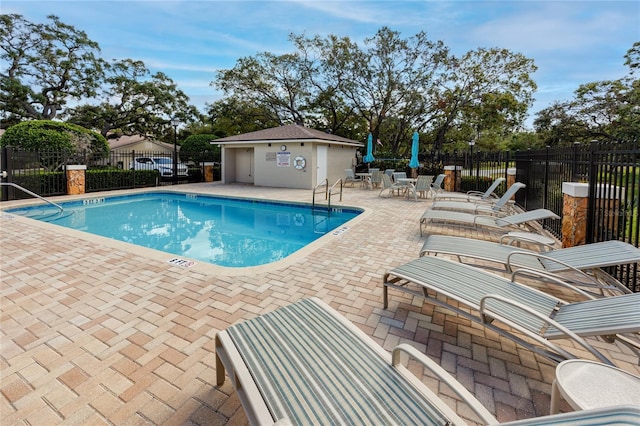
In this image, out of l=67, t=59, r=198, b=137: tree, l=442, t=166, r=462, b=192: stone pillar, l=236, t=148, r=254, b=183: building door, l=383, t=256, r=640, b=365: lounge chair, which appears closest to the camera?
l=383, t=256, r=640, b=365: lounge chair

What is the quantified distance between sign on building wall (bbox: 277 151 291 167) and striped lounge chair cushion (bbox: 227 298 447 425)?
14.3m

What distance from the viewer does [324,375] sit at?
1.63 meters

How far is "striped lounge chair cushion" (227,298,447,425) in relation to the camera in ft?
4.57

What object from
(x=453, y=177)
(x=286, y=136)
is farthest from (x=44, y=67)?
(x=453, y=177)

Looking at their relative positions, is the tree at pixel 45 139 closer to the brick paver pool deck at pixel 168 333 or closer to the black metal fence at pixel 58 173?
the black metal fence at pixel 58 173

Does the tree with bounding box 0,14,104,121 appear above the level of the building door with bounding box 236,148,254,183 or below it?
above

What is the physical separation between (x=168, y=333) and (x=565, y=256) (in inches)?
164

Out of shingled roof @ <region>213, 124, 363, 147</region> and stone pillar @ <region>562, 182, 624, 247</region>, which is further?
shingled roof @ <region>213, 124, 363, 147</region>

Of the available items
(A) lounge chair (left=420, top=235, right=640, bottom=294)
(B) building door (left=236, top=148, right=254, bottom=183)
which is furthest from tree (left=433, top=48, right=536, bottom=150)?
(A) lounge chair (left=420, top=235, right=640, bottom=294)

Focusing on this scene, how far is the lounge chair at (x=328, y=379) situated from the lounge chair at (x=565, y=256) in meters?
2.36

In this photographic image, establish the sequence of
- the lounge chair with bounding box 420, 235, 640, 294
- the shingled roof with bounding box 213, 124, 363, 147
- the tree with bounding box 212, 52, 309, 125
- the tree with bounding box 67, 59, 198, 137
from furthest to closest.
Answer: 1. the tree with bounding box 67, 59, 198, 137
2. the tree with bounding box 212, 52, 309, 125
3. the shingled roof with bounding box 213, 124, 363, 147
4. the lounge chair with bounding box 420, 235, 640, 294

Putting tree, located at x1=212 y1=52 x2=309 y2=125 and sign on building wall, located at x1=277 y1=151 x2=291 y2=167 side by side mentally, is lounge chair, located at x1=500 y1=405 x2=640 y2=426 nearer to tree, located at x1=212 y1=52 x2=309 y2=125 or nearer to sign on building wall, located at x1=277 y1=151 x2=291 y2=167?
sign on building wall, located at x1=277 y1=151 x2=291 y2=167

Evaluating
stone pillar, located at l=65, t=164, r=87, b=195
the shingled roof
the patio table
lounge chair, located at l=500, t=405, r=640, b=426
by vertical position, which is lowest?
the patio table

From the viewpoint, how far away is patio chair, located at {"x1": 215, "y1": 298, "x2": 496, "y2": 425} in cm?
138
